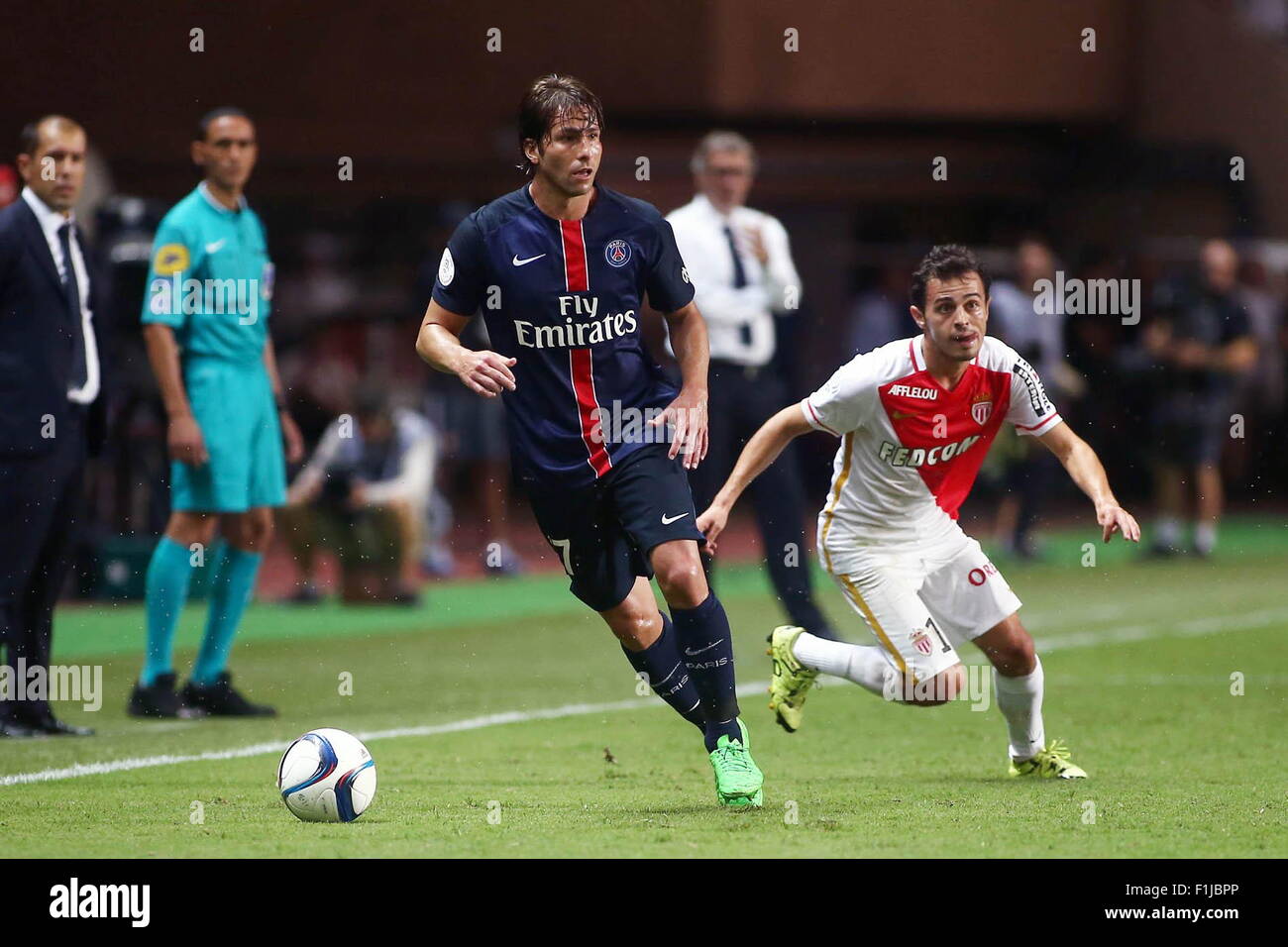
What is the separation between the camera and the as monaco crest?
6.79 metres

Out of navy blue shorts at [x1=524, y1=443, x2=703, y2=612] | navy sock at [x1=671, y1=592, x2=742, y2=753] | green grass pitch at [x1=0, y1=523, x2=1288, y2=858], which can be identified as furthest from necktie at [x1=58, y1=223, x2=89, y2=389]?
navy sock at [x1=671, y1=592, x2=742, y2=753]

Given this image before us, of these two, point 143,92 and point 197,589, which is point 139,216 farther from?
point 143,92

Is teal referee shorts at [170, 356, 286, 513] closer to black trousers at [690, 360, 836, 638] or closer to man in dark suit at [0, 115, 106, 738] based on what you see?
man in dark suit at [0, 115, 106, 738]

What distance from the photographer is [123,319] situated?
1329 cm

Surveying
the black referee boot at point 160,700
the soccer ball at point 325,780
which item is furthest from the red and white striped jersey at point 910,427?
the black referee boot at point 160,700

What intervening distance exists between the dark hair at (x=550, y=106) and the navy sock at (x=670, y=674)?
5.33ft

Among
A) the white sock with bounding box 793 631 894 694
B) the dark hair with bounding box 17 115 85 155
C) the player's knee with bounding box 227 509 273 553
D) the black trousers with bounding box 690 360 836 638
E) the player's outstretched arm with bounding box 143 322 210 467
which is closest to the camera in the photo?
the white sock with bounding box 793 631 894 694

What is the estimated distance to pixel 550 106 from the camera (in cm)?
616

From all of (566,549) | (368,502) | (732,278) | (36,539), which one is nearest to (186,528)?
(36,539)

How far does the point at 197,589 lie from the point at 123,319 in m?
1.87

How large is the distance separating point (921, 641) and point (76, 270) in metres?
3.86

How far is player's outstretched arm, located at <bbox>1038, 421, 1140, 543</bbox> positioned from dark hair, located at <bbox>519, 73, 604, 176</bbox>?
6.15 feet

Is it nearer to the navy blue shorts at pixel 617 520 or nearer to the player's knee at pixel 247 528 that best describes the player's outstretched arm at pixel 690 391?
the navy blue shorts at pixel 617 520

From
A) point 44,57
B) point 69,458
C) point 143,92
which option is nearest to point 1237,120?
point 143,92
